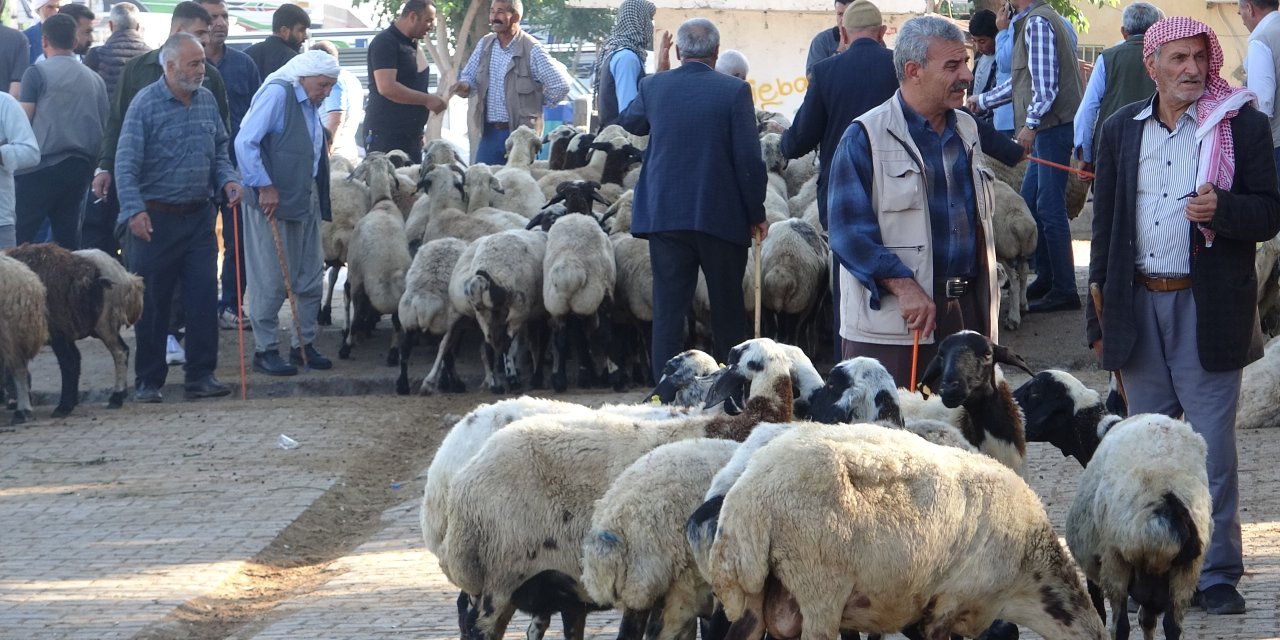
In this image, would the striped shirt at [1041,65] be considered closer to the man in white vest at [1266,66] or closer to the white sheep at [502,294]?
the man in white vest at [1266,66]

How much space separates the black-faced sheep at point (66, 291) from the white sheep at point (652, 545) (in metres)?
7.57

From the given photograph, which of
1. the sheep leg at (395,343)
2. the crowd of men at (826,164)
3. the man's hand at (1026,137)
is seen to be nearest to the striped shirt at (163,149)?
the crowd of men at (826,164)

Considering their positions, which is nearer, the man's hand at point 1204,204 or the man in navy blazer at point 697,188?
the man's hand at point 1204,204

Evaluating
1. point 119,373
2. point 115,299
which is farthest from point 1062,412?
point 119,373

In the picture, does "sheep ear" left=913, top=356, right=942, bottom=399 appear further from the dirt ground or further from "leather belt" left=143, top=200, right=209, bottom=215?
"leather belt" left=143, top=200, right=209, bottom=215

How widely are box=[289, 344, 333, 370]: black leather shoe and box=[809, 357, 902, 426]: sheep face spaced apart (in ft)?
25.9

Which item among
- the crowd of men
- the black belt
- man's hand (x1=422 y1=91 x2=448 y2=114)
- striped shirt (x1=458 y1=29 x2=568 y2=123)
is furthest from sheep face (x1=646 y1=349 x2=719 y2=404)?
striped shirt (x1=458 y1=29 x2=568 y2=123)

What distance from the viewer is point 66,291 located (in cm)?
1149

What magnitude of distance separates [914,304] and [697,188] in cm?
346

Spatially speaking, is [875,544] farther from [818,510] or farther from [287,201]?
[287,201]

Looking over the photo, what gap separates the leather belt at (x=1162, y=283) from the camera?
19.7 feet

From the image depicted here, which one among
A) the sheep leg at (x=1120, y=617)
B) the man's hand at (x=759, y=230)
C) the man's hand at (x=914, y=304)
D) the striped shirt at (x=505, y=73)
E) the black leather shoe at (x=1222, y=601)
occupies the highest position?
the striped shirt at (x=505, y=73)

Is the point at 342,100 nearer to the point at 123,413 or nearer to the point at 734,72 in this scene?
the point at 734,72

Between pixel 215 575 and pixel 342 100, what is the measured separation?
12.4 metres
